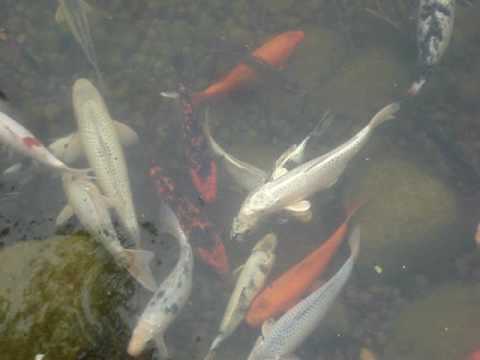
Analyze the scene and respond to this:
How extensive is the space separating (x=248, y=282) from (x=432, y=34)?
380 centimetres

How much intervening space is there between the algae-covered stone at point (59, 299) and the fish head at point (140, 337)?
0.07 metres

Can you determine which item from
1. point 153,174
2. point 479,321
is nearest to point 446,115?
point 479,321

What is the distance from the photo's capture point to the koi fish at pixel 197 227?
4691 mm

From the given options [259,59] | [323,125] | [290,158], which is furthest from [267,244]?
[259,59]

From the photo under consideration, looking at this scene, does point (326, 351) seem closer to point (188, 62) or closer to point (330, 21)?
point (188, 62)

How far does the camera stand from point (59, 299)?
126 inches

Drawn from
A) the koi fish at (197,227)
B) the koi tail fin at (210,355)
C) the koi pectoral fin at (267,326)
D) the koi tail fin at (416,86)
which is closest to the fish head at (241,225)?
the koi fish at (197,227)

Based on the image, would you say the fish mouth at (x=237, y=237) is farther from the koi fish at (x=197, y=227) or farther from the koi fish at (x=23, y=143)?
the koi fish at (x=23, y=143)

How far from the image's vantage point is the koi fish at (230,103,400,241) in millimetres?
4723

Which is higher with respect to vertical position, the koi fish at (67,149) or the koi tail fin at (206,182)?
the koi fish at (67,149)

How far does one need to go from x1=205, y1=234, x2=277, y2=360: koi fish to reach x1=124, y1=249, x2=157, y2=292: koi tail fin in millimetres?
1049

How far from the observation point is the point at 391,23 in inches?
239

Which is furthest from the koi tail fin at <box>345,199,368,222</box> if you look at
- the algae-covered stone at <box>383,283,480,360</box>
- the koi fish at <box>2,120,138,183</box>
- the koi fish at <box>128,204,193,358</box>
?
the koi fish at <box>2,120,138,183</box>

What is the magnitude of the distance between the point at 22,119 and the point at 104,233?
1.86 m
